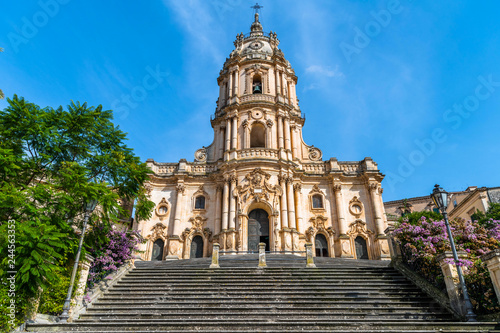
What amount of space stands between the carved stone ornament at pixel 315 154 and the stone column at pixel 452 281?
20367 mm

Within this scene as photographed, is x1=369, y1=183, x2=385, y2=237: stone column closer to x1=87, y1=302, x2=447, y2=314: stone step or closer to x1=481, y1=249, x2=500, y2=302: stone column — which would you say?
x1=87, y1=302, x2=447, y2=314: stone step

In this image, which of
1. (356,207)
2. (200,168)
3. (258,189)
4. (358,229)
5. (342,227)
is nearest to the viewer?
(258,189)

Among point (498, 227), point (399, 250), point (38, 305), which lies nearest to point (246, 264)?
point (399, 250)

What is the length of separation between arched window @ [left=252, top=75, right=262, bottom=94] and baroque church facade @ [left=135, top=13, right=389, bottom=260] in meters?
0.68

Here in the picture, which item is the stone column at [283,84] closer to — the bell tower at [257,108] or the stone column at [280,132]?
the bell tower at [257,108]

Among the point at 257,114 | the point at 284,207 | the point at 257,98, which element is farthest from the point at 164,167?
the point at 284,207

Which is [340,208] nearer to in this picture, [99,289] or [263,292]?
[263,292]

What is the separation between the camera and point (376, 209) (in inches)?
1086

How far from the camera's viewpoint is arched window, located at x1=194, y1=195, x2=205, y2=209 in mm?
28741

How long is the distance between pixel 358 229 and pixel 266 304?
17661 mm

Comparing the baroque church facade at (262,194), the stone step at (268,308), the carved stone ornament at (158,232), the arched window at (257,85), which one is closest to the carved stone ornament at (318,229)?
the baroque church facade at (262,194)

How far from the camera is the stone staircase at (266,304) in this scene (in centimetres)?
988

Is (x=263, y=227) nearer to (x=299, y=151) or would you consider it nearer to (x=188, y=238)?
(x=188, y=238)

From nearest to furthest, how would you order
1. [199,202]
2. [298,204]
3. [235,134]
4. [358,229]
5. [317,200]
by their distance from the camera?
[358,229]
[298,204]
[317,200]
[199,202]
[235,134]
